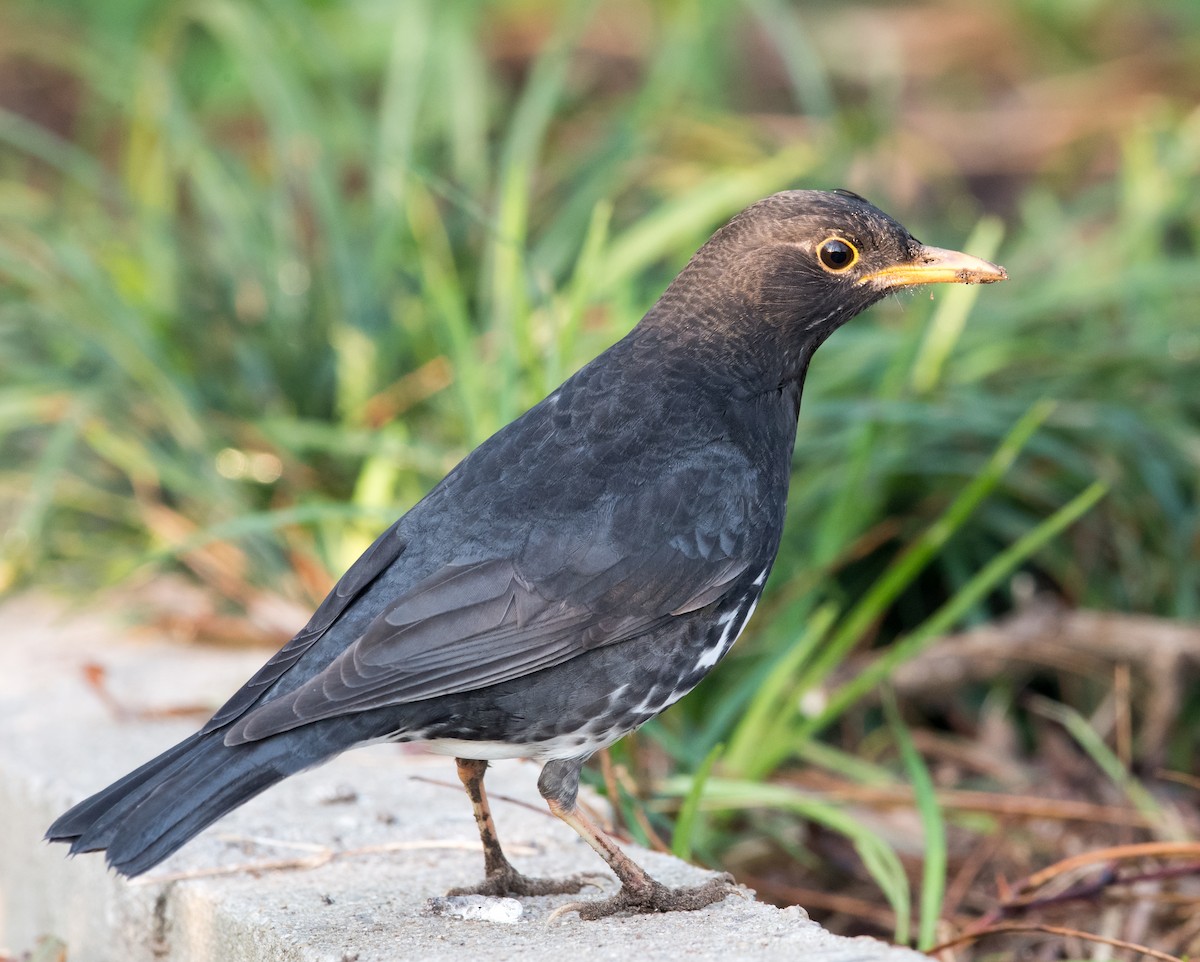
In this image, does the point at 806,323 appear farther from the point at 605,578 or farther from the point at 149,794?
the point at 149,794

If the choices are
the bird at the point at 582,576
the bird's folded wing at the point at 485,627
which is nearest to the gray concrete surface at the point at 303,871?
the bird at the point at 582,576

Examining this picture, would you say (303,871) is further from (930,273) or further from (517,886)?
(930,273)

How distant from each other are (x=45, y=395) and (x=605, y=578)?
2.84 meters

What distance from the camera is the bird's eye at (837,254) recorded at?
130 inches

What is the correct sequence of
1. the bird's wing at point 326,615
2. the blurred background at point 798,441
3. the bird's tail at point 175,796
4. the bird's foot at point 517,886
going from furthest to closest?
1. the blurred background at point 798,441
2. the bird's foot at point 517,886
3. the bird's wing at point 326,615
4. the bird's tail at point 175,796

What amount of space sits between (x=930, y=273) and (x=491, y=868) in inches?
59.0

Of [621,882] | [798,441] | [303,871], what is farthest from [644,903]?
[798,441]

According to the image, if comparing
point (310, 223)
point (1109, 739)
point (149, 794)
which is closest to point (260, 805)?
point (149, 794)

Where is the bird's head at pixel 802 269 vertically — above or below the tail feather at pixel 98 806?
above

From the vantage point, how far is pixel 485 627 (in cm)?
287

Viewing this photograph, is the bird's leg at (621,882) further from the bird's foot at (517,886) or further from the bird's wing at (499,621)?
the bird's wing at (499,621)

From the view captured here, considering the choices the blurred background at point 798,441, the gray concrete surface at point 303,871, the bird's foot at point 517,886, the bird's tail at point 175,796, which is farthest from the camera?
the blurred background at point 798,441

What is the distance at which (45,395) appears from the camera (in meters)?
5.13

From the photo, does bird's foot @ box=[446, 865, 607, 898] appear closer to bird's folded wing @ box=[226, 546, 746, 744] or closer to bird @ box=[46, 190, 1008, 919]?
bird @ box=[46, 190, 1008, 919]
